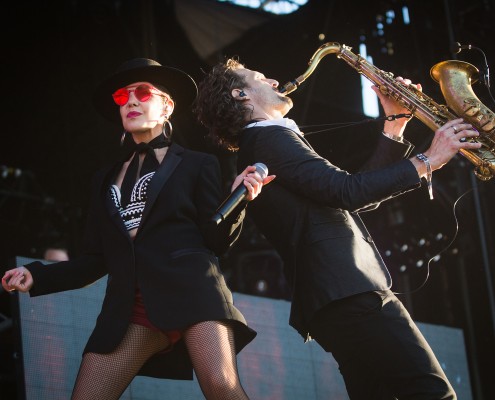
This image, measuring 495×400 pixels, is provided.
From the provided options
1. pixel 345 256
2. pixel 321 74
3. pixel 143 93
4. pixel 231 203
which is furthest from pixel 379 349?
pixel 321 74

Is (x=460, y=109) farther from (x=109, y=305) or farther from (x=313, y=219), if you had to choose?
(x=109, y=305)

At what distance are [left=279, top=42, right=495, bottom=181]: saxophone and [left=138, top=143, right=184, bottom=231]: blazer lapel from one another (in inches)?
30.3

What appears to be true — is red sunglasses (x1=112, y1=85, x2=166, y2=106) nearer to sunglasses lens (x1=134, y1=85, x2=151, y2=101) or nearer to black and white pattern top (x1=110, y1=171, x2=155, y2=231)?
sunglasses lens (x1=134, y1=85, x2=151, y2=101)

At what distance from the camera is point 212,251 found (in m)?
3.08

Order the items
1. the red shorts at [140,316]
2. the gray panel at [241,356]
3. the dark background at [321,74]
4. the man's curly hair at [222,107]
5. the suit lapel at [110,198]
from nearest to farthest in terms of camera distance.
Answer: the red shorts at [140,316], the suit lapel at [110,198], the man's curly hair at [222,107], the gray panel at [241,356], the dark background at [321,74]

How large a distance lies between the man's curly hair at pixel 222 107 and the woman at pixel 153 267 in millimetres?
268

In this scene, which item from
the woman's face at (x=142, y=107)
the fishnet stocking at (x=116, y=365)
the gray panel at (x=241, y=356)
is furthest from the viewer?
the gray panel at (x=241, y=356)

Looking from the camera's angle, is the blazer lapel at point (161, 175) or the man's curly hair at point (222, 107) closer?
Result: the blazer lapel at point (161, 175)

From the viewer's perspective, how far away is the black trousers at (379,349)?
278cm

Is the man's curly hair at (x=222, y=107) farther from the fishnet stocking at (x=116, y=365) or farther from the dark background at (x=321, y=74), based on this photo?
the dark background at (x=321, y=74)

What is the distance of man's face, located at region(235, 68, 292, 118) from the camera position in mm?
3547

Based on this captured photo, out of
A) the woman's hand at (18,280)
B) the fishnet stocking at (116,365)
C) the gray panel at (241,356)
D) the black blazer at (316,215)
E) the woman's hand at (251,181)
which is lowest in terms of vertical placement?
the gray panel at (241,356)

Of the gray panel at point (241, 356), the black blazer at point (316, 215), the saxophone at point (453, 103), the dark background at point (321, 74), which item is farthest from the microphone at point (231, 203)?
the dark background at point (321, 74)

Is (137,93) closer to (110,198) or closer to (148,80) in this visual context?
(148,80)
